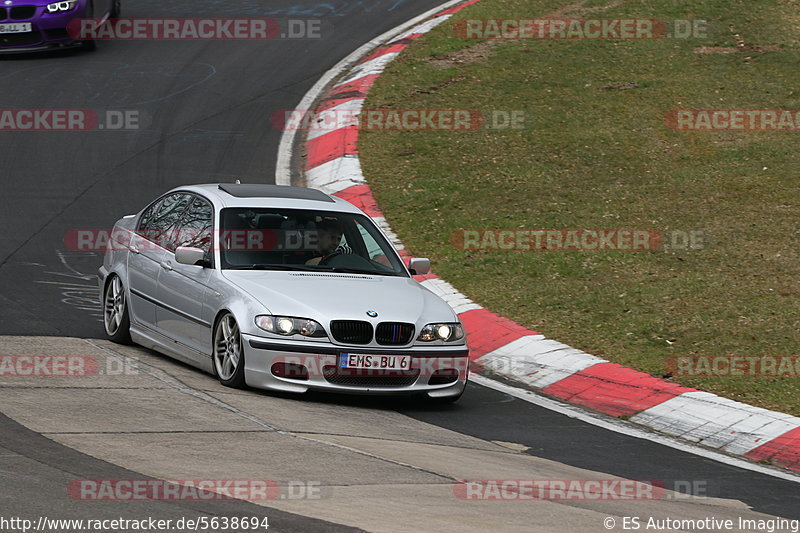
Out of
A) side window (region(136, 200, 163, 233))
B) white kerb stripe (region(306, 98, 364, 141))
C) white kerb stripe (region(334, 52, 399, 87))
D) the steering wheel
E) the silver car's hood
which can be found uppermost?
white kerb stripe (region(334, 52, 399, 87))

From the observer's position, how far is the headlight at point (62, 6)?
65.7 feet

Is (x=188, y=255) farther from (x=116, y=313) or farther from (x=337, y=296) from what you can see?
(x=116, y=313)

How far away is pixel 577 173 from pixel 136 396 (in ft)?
28.9

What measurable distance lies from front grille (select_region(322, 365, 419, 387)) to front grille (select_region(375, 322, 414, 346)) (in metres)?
0.21

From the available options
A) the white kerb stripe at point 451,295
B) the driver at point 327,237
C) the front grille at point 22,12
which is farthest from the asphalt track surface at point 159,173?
the white kerb stripe at point 451,295

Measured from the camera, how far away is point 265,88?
65.0ft

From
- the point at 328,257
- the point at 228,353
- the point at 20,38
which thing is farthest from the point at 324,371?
the point at 20,38

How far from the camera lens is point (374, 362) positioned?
859 centimetres

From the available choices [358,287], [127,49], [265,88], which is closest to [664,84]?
[265,88]

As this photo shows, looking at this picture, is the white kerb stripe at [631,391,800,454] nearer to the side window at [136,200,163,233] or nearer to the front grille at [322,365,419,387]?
the front grille at [322,365,419,387]

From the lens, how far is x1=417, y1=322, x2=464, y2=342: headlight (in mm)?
8836

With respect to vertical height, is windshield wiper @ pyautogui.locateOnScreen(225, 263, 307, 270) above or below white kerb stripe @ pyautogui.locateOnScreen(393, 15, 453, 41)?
below

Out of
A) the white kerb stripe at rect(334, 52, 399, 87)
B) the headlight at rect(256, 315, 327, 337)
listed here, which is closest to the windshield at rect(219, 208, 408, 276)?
the headlight at rect(256, 315, 327, 337)

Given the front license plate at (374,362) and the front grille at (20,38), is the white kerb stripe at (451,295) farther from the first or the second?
the front grille at (20,38)
